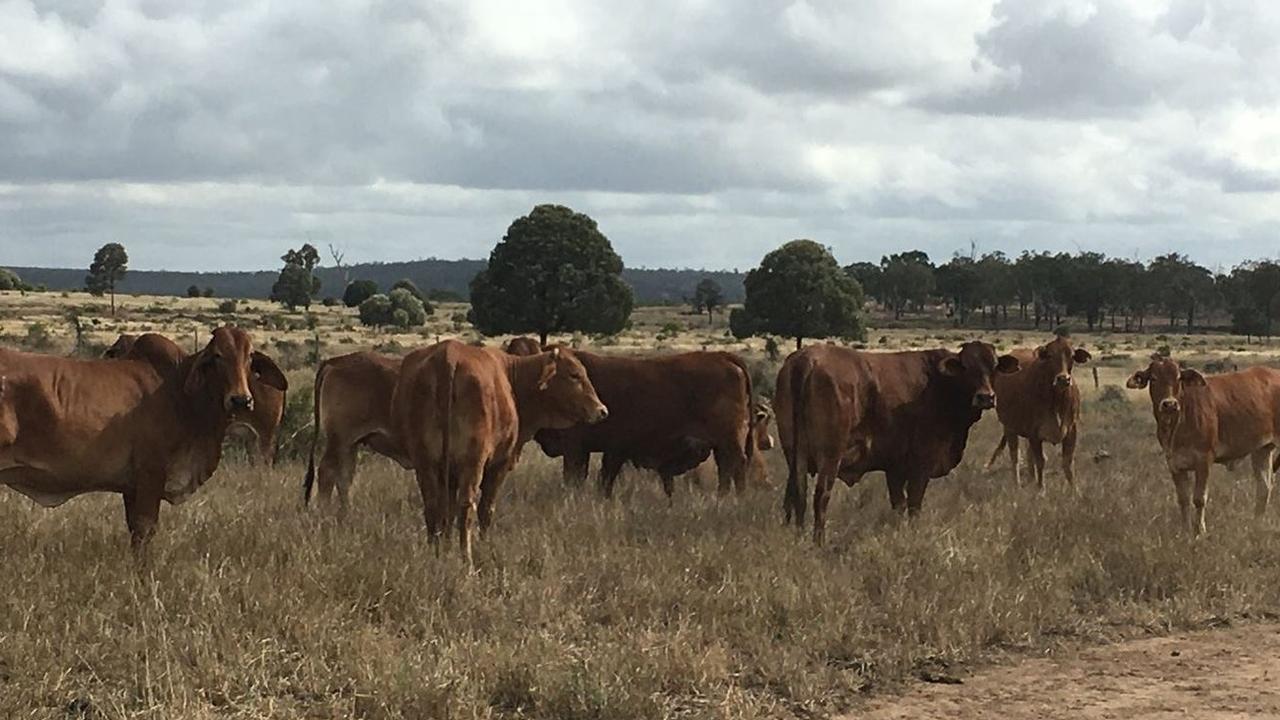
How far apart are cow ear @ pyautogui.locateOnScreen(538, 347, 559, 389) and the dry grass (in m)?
1.14

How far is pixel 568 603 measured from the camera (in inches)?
322

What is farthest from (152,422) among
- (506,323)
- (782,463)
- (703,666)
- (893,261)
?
(893,261)

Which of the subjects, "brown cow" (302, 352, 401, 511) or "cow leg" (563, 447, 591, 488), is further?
"cow leg" (563, 447, 591, 488)

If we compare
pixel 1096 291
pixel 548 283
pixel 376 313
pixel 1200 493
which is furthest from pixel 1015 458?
pixel 1096 291

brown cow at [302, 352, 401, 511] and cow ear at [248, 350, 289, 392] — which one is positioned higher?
cow ear at [248, 350, 289, 392]

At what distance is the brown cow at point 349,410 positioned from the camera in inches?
474

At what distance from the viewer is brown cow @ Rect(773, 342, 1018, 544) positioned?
35.8ft

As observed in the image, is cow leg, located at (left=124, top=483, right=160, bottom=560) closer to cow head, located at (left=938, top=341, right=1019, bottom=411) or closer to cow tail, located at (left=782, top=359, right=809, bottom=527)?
cow tail, located at (left=782, top=359, right=809, bottom=527)

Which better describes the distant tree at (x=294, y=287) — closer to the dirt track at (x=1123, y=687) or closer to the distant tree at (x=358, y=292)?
the distant tree at (x=358, y=292)

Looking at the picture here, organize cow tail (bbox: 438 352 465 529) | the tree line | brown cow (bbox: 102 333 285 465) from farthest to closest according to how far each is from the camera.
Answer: the tree line → cow tail (bbox: 438 352 465 529) → brown cow (bbox: 102 333 285 465)

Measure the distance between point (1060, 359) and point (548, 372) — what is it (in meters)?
6.89

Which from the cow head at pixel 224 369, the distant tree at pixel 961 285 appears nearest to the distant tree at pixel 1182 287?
the distant tree at pixel 961 285

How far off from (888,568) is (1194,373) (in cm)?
462

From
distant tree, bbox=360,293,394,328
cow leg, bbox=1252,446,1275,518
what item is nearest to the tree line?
distant tree, bbox=360,293,394,328
